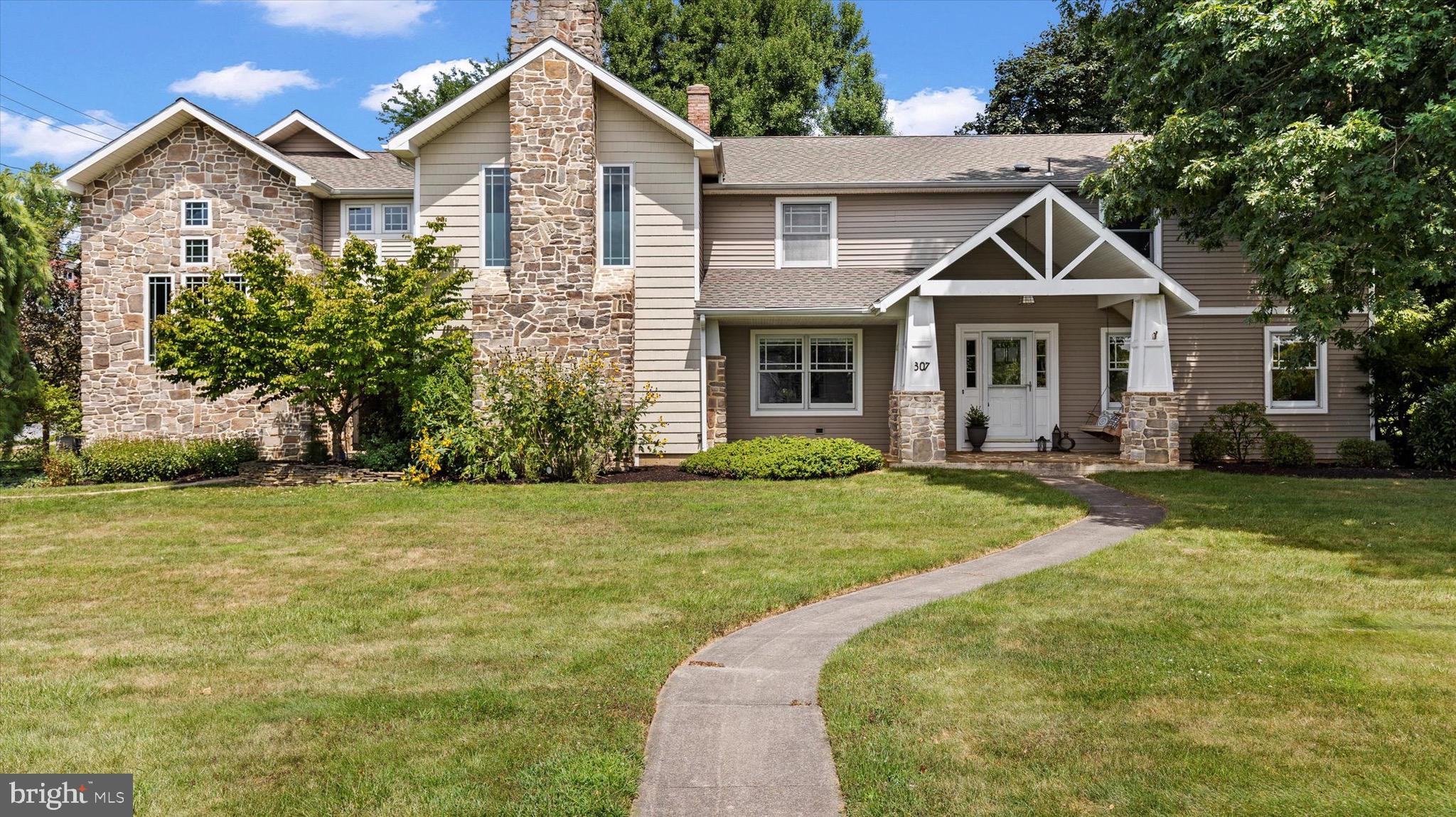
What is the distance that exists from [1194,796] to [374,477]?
44.0 ft

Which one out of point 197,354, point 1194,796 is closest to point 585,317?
point 197,354

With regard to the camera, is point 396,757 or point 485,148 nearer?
point 396,757

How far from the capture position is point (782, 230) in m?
18.0

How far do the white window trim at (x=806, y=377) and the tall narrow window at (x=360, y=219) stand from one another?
→ 8197mm

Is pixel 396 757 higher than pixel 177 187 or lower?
lower

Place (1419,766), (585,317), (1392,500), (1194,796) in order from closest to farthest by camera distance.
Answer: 1. (1194,796)
2. (1419,766)
3. (1392,500)
4. (585,317)

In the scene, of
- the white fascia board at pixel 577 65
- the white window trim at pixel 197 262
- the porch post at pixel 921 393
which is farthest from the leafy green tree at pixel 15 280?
the porch post at pixel 921 393

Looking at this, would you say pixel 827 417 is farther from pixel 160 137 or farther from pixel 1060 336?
pixel 160 137

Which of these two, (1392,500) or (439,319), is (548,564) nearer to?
(439,319)

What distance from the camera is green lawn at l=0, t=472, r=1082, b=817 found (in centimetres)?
394

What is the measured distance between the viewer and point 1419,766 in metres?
3.93

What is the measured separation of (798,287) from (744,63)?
19.8m

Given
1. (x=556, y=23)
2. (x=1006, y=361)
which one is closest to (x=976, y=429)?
(x=1006, y=361)

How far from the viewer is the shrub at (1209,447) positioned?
16.5 m
